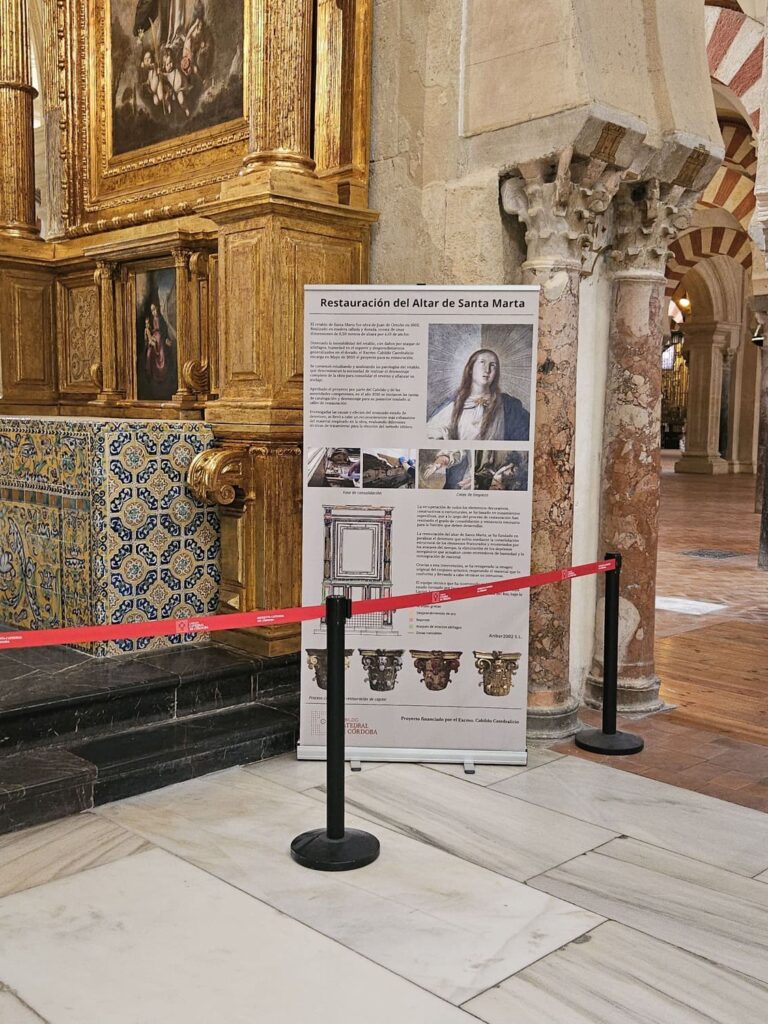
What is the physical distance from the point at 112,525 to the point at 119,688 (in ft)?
2.46

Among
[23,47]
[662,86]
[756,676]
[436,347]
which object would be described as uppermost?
[23,47]

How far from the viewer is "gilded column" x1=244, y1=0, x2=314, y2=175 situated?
14.9 ft

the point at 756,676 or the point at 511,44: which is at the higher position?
the point at 511,44

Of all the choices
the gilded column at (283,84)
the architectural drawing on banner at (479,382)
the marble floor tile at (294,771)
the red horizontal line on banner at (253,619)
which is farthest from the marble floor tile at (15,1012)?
the gilded column at (283,84)

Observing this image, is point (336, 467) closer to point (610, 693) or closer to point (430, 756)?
point (430, 756)

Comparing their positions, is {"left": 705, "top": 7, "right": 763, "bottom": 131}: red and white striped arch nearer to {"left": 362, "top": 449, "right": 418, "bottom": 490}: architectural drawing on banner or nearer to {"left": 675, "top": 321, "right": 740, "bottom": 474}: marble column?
{"left": 362, "top": 449, "right": 418, "bottom": 490}: architectural drawing on banner

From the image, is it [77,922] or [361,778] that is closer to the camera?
[77,922]

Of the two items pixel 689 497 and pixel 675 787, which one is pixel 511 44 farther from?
pixel 689 497

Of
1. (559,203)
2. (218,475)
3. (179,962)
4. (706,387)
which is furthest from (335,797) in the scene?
(706,387)

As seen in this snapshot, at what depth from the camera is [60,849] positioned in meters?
3.18

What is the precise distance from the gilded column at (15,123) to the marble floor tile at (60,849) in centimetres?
394

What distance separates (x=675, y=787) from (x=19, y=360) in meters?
4.36

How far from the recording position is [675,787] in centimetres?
380

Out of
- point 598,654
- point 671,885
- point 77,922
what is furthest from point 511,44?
point 77,922
